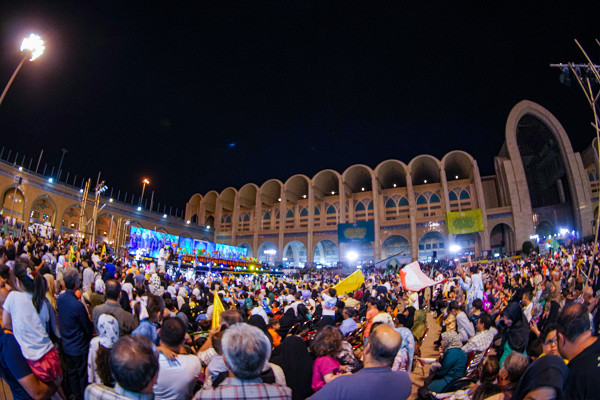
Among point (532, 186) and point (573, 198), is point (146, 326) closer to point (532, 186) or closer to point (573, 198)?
point (573, 198)

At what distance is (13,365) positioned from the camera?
7.73ft

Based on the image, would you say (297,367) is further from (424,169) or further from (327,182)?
(327,182)

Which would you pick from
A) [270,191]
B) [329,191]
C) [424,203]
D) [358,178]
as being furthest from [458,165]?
[270,191]

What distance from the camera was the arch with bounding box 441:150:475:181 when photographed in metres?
31.7

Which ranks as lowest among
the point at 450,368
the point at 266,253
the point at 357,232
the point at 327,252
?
the point at 450,368

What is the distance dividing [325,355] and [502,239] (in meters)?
33.7

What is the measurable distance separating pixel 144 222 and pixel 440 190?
3270 cm

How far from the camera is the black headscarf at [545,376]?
1.68 metres

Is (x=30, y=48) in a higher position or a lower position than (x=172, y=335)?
higher

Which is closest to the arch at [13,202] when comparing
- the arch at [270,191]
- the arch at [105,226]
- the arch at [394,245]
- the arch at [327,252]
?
the arch at [105,226]

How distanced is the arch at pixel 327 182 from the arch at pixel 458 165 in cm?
1143

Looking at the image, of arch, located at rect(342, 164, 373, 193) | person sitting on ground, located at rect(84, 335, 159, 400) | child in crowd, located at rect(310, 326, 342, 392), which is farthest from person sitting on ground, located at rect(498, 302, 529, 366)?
arch, located at rect(342, 164, 373, 193)

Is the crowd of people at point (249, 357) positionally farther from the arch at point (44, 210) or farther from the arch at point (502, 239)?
the arch at point (44, 210)

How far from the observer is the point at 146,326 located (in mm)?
3355
